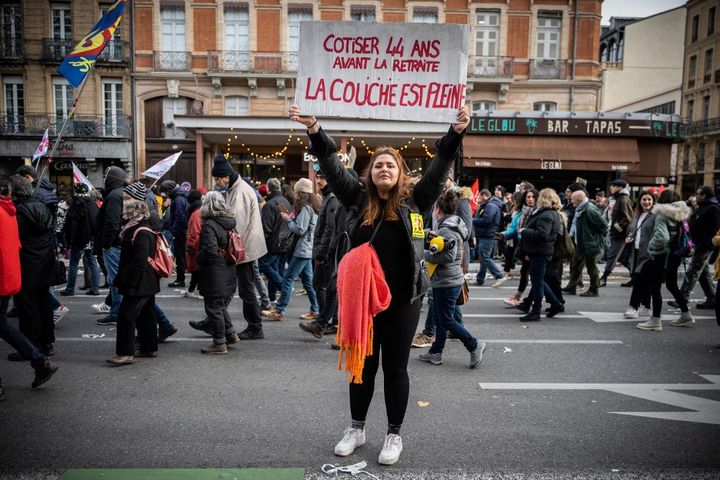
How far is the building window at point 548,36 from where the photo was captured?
1008 inches

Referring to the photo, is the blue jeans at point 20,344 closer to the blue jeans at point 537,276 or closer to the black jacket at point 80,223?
the black jacket at point 80,223

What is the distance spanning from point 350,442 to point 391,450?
0.91 feet

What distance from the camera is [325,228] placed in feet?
21.4

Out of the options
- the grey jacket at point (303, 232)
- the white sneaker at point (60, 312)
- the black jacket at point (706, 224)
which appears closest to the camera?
the white sneaker at point (60, 312)

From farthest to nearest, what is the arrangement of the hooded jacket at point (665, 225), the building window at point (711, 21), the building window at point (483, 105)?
the building window at point (711, 21), the building window at point (483, 105), the hooded jacket at point (665, 225)

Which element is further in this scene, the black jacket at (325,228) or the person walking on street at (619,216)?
the person walking on street at (619,216)

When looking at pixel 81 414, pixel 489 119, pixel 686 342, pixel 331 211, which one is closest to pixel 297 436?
pixel 81 414

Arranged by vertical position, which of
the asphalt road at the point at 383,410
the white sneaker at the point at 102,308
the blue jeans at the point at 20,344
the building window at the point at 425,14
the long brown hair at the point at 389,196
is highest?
the building window at the point at 425,14

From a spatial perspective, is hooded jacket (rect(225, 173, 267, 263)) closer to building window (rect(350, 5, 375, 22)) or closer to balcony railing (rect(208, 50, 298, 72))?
balcony railing (rect(208, 50, 298, 72))

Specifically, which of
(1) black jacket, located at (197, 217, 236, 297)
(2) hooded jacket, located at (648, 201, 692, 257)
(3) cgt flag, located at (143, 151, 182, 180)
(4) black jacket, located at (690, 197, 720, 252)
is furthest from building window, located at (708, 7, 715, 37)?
(1) black jacket, located at (197, 217, 236, 297)

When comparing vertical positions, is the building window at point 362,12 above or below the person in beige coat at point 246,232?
above

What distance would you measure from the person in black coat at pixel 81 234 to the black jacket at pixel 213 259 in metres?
3.96

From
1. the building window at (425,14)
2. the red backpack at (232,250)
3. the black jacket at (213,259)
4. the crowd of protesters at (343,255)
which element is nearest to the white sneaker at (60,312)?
the crowd of protesters at (343,255)

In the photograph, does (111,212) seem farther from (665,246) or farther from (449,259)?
(665,246)
